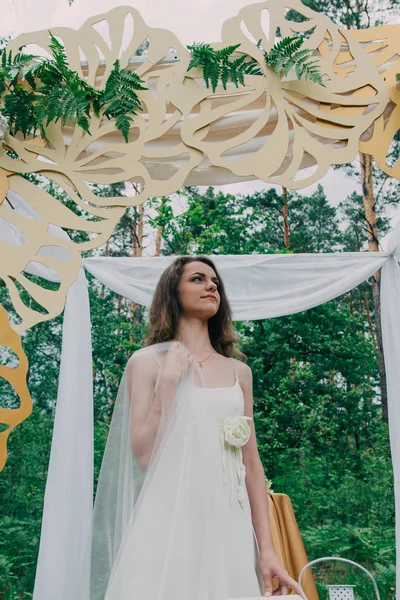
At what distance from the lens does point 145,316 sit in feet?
26.1

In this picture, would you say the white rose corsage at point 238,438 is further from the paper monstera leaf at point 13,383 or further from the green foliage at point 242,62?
the green foliage at point 242,62

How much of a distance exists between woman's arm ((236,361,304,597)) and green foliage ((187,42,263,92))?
3.78ft

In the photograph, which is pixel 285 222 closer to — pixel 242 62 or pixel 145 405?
pixel 242 62

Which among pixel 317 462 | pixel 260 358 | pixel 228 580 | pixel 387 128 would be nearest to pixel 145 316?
pixel 260 358

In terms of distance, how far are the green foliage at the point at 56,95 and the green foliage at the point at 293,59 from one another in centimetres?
54

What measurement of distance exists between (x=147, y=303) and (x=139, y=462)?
155 centimetres

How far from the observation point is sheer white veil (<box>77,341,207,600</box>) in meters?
1.87

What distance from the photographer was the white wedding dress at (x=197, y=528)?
175cm

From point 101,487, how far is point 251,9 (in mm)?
1990

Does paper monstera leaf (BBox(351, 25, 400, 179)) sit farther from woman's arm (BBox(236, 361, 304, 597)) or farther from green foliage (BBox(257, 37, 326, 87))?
woman's arm (BBox(236, 361, 304, 597))

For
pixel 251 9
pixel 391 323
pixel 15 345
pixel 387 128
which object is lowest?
pixel 15 345

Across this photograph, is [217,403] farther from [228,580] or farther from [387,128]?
[387,128]

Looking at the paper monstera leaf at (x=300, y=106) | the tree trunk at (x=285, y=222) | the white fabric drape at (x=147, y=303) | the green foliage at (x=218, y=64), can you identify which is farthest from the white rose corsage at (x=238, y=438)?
the tree trunk at (x=285, y=222)

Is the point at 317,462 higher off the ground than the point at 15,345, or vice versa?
the point at 15,345
